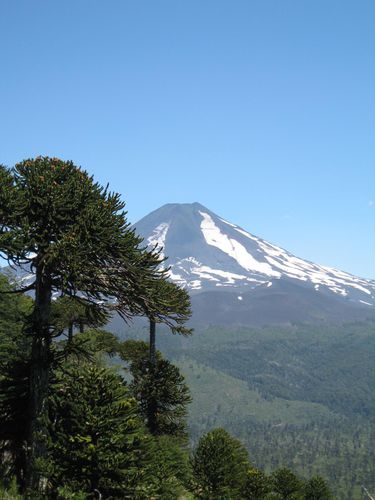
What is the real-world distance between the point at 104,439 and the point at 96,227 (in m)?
6.72


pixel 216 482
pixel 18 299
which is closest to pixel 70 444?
pixel 216 482

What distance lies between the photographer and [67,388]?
55.9 ft

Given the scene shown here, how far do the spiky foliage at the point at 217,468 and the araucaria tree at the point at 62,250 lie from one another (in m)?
18.0

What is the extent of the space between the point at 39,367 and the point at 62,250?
444cm

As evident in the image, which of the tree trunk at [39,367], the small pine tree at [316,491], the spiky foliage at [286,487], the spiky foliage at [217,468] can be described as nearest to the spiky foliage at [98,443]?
the tree trunk at [39,367]

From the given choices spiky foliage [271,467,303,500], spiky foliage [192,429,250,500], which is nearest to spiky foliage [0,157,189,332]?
spiky foliage [192,429,250,500]

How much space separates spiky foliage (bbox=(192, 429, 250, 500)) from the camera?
30891 millimetres

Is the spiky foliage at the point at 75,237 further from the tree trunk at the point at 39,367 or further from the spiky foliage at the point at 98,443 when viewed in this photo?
the spiky foliage at the point at 98,443

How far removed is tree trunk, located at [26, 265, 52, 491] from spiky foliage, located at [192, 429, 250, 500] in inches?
686

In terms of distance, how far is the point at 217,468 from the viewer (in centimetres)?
3184

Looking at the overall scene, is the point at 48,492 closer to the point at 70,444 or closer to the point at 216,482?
the point at 70,444

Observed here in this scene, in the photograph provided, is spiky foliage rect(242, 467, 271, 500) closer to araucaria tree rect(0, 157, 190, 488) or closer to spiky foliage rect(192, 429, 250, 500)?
spiky foliage rect(192, 429, 250, 500)

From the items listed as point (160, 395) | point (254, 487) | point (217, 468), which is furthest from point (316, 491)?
point (160, 395)

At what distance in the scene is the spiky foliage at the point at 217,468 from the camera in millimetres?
30891
